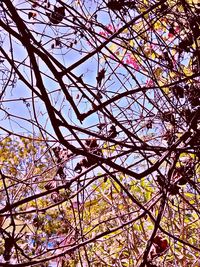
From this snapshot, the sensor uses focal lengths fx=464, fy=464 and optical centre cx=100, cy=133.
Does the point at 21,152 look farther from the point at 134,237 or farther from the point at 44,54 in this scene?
the point at 44,54

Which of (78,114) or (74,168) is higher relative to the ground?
(74,168)

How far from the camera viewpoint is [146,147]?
3.86ft

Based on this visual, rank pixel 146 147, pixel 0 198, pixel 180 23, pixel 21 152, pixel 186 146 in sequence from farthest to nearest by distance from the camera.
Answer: pixel 21 152 < pixel 0 198 < pixel 180 23 < pixel 186 146 < pixel 146 147

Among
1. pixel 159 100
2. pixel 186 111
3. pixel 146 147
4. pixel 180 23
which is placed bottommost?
pixel 146 147

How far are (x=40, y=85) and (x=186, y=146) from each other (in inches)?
23.1

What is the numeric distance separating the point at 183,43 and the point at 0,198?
91cm

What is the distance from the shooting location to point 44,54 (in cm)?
92

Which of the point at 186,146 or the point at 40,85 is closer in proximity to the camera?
the point at 40,85

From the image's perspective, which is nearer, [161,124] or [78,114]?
[78,114]

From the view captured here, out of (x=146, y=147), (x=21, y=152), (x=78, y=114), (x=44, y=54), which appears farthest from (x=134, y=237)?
(x=21, y=152)

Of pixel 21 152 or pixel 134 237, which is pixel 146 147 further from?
pixel 21 152

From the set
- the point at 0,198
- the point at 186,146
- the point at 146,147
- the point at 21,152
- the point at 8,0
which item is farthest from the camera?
the point at 21,152

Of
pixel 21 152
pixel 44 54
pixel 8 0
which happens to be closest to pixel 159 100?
pixel 44 54

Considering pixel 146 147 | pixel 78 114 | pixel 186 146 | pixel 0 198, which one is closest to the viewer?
pixel 78 114
